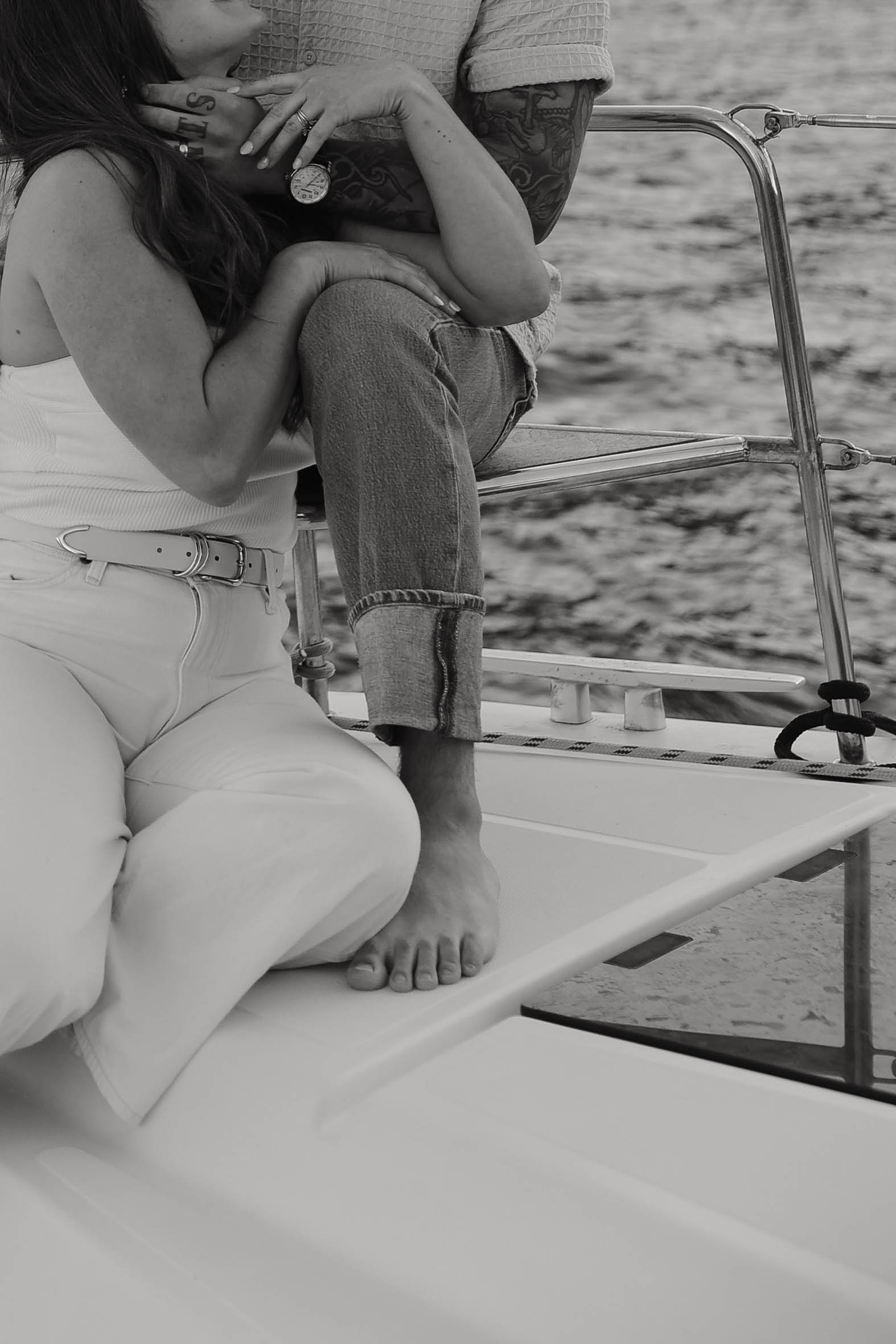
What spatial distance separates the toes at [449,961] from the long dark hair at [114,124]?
432mm

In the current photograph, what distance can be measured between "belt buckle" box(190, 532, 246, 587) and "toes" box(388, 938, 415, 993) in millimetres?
275

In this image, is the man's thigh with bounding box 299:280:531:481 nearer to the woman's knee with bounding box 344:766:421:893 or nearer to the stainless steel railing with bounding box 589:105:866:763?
the woman's knee with bounding box 344:766:421:893

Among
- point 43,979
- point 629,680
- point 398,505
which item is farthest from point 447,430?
point 629,680

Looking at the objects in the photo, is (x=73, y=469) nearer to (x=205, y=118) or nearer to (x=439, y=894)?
(x=205, y=118)

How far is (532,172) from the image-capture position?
108cm

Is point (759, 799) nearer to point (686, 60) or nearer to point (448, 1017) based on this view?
point (448, 1017)

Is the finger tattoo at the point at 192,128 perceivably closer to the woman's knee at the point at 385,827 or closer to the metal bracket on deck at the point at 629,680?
the woman's knee at the point at 385,827

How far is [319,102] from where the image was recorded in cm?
93

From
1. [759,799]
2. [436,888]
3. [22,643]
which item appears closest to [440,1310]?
[436,888]

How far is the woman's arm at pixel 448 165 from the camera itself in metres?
0.93

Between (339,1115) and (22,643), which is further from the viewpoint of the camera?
(22,643)

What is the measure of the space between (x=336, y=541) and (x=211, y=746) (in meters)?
0.16

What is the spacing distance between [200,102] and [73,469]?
0.27 metres

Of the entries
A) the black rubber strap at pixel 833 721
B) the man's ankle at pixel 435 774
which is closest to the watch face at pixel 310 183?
the man's ankle at pixel 435 774
